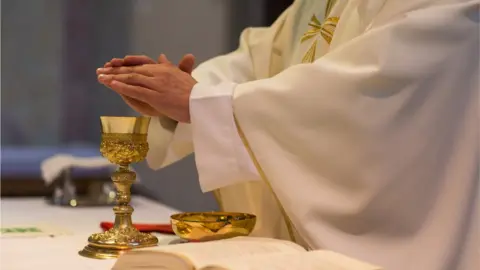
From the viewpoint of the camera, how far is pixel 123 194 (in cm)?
117

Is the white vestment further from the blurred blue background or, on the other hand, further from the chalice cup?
the blurred blue background

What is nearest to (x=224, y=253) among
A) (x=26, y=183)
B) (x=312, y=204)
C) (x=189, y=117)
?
(x=312, y=204)

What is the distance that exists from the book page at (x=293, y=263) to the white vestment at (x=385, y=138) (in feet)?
0.55

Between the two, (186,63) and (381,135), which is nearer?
(381,135)

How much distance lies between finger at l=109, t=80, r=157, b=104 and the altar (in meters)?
0.25

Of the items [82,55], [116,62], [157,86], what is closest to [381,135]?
[157,86]

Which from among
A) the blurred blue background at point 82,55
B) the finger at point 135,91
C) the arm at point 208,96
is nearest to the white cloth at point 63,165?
the blurred blue background at point 82,55

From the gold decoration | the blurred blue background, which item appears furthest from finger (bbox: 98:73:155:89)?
the blurred blue background

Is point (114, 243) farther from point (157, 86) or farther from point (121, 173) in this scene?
point (157, 86)

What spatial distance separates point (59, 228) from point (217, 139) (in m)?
0.55

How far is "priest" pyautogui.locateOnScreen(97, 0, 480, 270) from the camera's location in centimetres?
105

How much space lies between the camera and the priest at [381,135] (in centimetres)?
105

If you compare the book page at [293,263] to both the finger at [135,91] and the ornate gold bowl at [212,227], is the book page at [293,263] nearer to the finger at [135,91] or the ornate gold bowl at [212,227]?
the ornate gold bowl at [212,227]

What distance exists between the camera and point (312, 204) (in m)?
1.07
